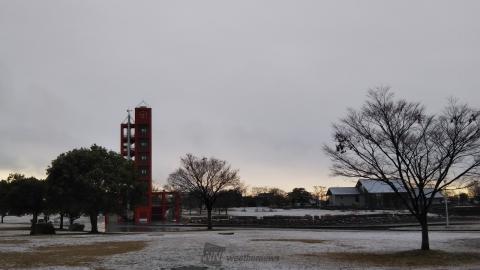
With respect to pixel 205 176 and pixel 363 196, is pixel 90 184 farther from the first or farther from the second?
pixel 363 196

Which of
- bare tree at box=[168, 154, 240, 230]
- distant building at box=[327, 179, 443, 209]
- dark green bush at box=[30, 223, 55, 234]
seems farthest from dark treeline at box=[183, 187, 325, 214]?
dark green bush at box=[30, 223, 55, 234]

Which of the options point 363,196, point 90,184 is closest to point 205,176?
point 90,184

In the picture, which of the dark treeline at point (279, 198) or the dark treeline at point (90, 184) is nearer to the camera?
the dark treeline at point (90, 184)

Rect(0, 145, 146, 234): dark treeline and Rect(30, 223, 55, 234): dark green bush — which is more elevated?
Rect(0, 145, 146, 234): dark treeline

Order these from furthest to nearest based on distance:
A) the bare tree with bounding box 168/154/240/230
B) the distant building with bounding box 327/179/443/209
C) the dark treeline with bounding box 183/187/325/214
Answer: the dark treeline with bounding box 183/187/325/214, the distant building with bounding box 327/179/443/209, the bare tree with bounding box 168/154/240/230

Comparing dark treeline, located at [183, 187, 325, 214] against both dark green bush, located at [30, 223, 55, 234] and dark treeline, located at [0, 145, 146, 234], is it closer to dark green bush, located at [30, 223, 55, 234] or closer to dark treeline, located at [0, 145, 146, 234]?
dark treeline, located at [0, 145, 146, 234]

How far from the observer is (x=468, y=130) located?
21328mm

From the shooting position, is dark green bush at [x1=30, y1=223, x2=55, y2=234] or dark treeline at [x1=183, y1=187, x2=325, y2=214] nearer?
dark green bush at [x1=30, y1=223, x2=55, y2=234]

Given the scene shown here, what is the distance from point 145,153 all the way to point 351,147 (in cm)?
7355

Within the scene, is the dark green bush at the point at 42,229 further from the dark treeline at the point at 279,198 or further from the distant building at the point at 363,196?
the dark treeline at the point at 279,198

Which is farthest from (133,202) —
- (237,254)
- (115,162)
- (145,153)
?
(145,153)

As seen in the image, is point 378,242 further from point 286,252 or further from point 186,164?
point 186,164

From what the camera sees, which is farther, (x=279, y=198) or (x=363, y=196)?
(x=279, y=198)

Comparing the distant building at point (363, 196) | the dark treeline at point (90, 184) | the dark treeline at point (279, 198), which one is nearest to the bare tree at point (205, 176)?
the dark treeline at point (90, 184)
